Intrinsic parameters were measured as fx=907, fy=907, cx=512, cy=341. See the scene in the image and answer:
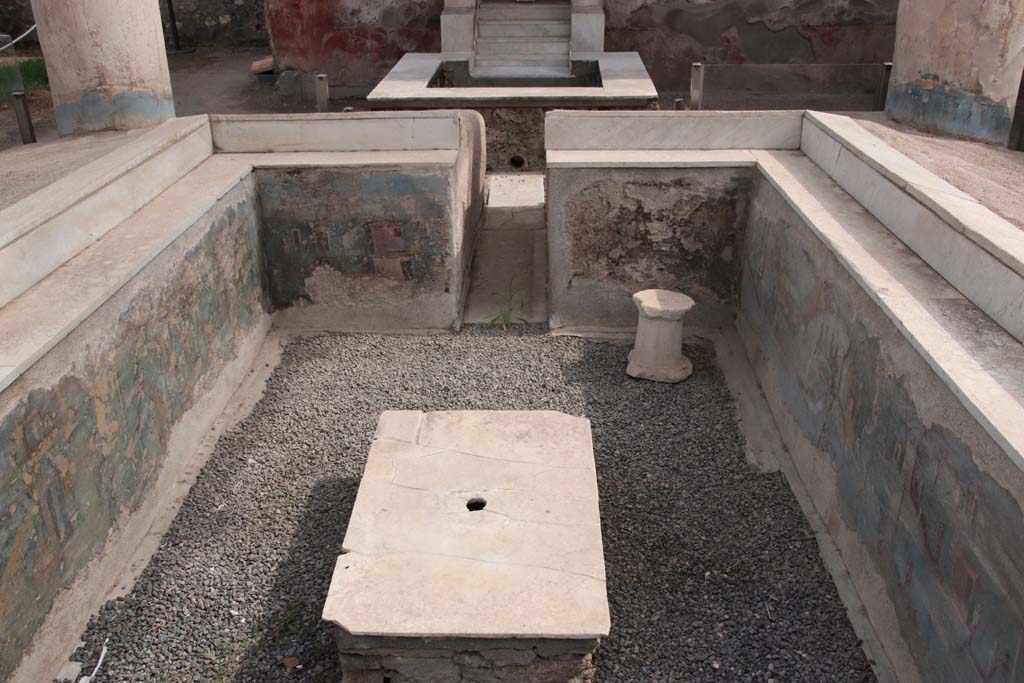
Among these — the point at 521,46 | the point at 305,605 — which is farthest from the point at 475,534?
the point at 521,46

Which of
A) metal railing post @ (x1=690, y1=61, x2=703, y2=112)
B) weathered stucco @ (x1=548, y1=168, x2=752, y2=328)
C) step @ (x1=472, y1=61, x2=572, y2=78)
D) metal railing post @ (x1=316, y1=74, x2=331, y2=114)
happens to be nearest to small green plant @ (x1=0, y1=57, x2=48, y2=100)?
metal railing post @ (x1=316, y1=74, x2=331, y2=114)

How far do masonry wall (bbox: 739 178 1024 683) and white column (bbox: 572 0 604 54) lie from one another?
5.56 meters

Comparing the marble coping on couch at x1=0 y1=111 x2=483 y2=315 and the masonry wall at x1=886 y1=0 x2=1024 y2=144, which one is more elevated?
the masonry wall at x1=886 y1=0 x2=1024 y2=144

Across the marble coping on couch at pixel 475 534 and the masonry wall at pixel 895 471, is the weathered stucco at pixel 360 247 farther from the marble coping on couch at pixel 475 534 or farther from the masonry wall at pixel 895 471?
the masonry wall at pixel 895 471

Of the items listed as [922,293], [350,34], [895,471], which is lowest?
[895,471]

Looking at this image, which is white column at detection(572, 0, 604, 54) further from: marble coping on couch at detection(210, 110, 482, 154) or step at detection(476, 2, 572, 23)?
marble coping on couch at detection(210, 110, 482, 154)

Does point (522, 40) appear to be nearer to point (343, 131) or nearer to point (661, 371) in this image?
point (343, 131)

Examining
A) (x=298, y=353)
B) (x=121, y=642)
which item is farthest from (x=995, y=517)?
(x=298, y=353)

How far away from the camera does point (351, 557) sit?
2990 millimetres

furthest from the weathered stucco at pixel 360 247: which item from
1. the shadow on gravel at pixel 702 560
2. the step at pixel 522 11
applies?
the step at pixel 522 11

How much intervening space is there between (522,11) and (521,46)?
0.73m

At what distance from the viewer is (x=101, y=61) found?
18.3 ft

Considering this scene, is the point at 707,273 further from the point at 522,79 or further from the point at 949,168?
the point at 522,79

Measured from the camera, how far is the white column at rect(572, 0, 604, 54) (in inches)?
379
